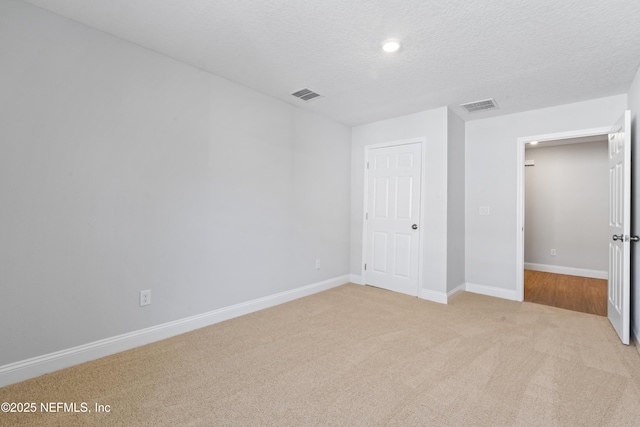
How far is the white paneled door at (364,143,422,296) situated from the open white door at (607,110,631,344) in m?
1.90

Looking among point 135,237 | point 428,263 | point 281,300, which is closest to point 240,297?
point 281,300

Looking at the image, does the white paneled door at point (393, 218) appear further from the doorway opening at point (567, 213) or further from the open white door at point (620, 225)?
the doorway opening at point (567, 213)

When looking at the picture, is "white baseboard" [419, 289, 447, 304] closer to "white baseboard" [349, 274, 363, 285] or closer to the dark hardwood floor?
"white baseboard" [349, 274, 363, 285]

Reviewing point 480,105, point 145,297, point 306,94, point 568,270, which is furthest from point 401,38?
point 568,270

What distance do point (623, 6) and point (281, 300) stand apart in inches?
149

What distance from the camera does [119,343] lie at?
2424 millimetres

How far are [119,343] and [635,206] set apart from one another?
4.59 m

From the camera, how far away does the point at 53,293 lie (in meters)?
2.14

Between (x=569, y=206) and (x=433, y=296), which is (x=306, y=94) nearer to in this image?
(x=433, y=296)

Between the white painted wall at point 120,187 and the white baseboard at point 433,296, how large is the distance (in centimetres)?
184

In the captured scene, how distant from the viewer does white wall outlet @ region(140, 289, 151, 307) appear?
256cm

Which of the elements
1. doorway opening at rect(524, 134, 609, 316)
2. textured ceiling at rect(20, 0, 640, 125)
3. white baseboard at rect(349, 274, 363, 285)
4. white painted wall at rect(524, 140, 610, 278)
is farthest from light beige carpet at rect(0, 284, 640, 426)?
white painted wall at rect(524, 140, 610, 278)

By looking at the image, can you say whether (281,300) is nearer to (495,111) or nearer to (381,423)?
(381,423)

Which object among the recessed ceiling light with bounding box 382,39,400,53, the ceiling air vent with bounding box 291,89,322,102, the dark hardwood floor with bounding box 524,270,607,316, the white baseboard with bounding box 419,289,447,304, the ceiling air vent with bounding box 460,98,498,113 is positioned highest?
the ceiling air vent with bounding box 291,89,322,102
